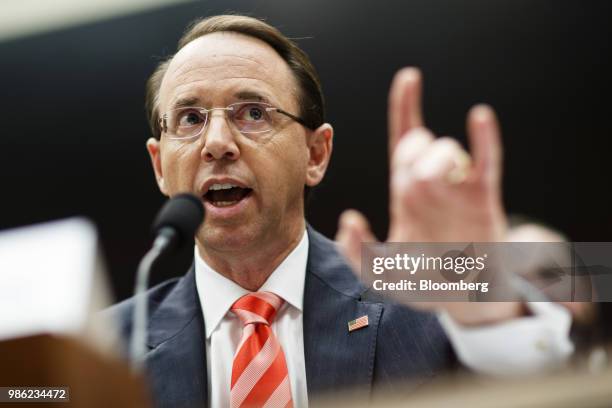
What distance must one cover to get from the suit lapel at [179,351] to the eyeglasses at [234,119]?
427 mm

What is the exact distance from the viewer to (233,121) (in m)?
2.08

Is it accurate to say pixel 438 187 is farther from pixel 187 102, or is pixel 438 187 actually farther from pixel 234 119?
pixel 187 102

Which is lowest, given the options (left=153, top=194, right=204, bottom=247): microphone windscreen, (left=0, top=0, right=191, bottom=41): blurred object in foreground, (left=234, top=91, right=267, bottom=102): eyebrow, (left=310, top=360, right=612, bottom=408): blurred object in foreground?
(left=310, top=360, right=612, bottom=408): blurred object in foreground

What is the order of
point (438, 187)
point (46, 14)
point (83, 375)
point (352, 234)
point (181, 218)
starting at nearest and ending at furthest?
point (83, 375) < point (181, 218) < point (438, 187) < point (352, 234) < point (46, 14)

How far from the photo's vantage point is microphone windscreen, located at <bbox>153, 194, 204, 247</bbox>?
145 centimetres

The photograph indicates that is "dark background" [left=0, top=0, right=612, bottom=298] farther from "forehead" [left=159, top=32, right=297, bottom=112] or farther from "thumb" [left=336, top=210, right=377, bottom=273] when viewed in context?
"forehead" [left=159, top=32, right=297, bottom=112]

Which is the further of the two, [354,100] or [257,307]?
[354,100]

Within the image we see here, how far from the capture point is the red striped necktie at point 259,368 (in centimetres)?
191

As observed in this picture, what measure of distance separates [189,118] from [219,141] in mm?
161

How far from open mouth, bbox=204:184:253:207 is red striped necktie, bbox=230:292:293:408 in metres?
0.30

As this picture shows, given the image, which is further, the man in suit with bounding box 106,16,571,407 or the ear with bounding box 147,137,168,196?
the ear with bounding box 147,137,168,196

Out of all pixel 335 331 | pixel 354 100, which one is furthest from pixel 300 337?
pixel 354 100

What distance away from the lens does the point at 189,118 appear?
2.12 m

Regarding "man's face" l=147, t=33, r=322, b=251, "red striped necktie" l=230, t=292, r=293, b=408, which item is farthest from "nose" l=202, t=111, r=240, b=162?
"red striped necktie" l=230, t=292, r=293, b=408
